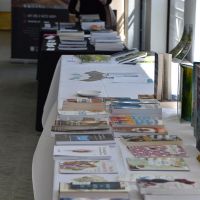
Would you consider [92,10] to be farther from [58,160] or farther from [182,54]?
[58,160]

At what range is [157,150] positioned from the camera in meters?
2.27

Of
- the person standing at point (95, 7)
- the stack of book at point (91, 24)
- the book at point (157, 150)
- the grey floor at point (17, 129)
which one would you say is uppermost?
the person standing at point (95, 7)

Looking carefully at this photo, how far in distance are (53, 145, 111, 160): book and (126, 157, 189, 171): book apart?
100mm

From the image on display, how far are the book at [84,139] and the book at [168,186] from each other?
436 millimetres

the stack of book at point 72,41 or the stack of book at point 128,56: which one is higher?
the stack of book at point 72,41

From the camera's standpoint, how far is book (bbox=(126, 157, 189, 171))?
2068 millimetres

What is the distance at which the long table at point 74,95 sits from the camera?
7.45 ft

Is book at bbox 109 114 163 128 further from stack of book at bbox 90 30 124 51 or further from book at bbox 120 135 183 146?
stack of book at bbox 90 30 124 51

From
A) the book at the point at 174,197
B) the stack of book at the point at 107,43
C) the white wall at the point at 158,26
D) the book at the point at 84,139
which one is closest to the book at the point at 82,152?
the book at the point at 84,139

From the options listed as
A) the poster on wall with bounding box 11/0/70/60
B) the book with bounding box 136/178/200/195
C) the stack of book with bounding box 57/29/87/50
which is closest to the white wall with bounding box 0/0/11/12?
the poster on wall with bounding box 11/0/70/60

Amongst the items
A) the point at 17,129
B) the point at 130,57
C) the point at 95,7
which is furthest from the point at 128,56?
the point at 95,7

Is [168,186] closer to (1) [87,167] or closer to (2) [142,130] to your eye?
(1) [87,167]

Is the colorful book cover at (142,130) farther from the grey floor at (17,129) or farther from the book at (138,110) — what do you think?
the grey floor at (17,129)

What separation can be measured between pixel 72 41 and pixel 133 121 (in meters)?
3.30
